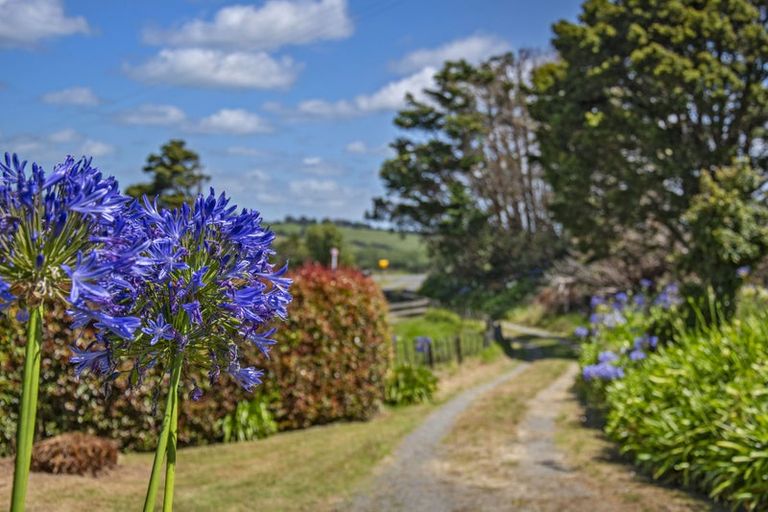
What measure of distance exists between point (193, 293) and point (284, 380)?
345 inches

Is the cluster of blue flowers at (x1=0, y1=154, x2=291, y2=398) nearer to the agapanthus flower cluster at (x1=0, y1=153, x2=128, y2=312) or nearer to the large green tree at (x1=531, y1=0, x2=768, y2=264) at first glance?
the agapanthus flower cluster at (x1=0, y1=153, x2=128, y2=312)

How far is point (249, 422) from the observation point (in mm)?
10195

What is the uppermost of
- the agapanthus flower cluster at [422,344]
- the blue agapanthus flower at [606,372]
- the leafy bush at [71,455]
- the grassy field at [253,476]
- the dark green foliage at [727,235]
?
the dark green foliage at [727,235]

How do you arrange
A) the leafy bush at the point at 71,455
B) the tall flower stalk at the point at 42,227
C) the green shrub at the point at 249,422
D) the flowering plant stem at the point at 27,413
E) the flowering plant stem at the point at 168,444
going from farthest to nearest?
the green shrub at the point at 249,422 < the leafy bush at the point at 71,455 < the flowering plant stem at the point at 168,444 < the tall flower stalk at the point at 42,227 < the flowering plant stem at the point at 27,413

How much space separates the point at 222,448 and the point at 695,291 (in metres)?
7.56

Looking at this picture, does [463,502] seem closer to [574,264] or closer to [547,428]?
[547,428]

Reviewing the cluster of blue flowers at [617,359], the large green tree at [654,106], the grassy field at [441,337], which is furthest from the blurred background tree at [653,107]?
the cluster of blue flowers at [617,359]

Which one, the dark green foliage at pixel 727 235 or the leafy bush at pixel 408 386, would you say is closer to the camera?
the dark green foliage at pixel 727 235

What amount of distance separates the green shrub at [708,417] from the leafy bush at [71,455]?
524 cm

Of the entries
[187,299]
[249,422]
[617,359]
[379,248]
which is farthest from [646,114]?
[379,248]

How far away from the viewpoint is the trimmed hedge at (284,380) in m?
8.12

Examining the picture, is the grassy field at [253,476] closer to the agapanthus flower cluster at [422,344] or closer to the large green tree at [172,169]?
the agapanthus flower cluster at [422,344]

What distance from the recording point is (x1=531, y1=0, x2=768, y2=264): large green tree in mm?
19906

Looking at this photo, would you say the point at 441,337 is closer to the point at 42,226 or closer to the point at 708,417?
the point at 708,417
